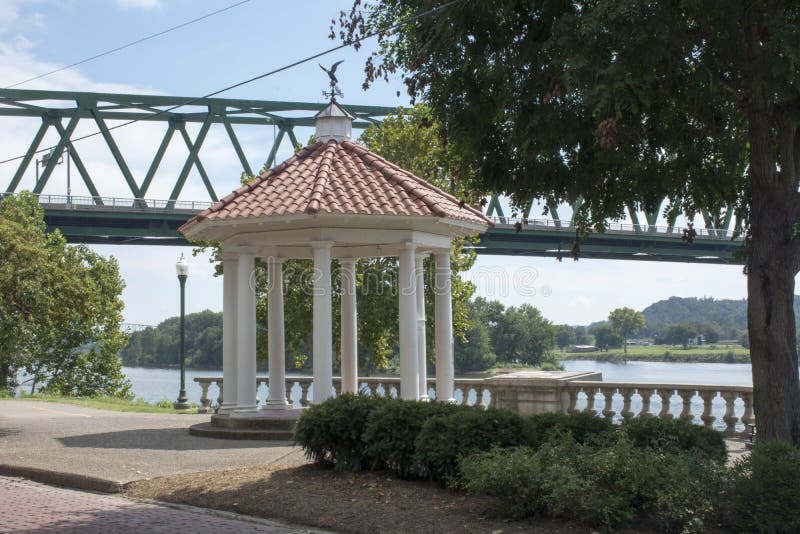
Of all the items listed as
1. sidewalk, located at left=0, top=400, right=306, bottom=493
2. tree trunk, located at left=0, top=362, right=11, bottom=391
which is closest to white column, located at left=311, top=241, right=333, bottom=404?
sidewalk, located at left=0, top=400, right=306, bottom=493

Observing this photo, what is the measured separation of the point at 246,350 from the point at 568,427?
24.9ft

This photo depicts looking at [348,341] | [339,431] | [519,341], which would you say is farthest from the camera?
[519,341]

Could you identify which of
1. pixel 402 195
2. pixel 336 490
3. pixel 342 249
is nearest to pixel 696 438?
pixel 336 490

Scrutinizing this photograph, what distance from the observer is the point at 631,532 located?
24.8ft

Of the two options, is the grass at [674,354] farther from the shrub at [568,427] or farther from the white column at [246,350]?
the shrub at [568,427]

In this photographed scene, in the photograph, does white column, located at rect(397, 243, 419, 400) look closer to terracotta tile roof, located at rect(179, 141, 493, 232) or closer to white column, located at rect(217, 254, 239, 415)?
terracotta tile roof, located at rect(179, 141, 493, 232)

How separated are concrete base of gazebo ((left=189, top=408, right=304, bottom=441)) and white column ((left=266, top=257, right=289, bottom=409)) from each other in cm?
111

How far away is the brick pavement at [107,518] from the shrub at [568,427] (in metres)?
2.69

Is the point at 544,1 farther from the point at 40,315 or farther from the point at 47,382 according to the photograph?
the point at 47,382

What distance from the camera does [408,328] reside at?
14.9 m

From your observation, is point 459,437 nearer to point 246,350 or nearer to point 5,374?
point 246,350

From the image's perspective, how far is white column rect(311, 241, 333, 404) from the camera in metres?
14.5

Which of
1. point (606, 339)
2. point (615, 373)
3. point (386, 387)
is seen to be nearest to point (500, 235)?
point (615, 373)

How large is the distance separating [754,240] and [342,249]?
932 centimetres
